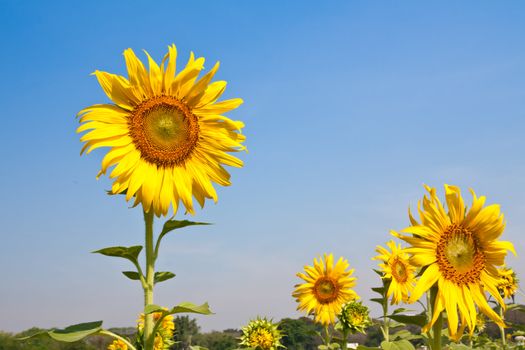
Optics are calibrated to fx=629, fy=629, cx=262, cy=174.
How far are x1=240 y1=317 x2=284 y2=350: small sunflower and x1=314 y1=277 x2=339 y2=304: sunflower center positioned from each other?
307cm

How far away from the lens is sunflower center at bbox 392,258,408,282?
916 centimetres

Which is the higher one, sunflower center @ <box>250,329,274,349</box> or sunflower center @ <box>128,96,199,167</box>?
sunflower center @ <box>128,96,199,167</box>

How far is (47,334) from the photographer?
421cm

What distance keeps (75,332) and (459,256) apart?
281cm

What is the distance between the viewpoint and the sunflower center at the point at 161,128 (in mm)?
4992

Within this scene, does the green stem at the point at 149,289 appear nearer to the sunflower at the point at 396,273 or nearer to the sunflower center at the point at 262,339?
the sunflower center at the point at 262,339

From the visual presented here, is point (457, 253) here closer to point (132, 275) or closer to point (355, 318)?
point (132, 275)

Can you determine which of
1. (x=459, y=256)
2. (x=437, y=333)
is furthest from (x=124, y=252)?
(x=459, y=256)

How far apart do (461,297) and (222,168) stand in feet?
6.90

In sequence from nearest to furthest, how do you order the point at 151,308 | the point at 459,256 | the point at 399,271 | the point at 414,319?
the point at 151,308 → the point at 414,319 → the point at 459,256 → the point at 399,271

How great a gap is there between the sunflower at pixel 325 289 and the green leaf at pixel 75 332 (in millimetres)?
6782

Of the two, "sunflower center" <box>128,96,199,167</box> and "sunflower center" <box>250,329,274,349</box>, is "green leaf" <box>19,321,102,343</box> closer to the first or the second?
"sunflower center" <box>128,96,199,167</box>

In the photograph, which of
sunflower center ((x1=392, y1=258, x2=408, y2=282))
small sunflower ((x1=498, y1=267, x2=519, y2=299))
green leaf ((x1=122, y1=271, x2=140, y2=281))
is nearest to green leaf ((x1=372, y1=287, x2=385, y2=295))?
sunflower center ((x1=392, y1=258, x2=408, y2=282))

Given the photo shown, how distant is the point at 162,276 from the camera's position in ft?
14.5
